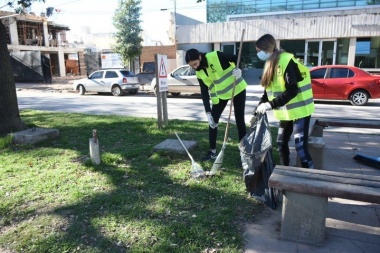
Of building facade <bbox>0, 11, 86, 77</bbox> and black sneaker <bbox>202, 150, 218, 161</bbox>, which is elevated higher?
building facade <bbox>0, 11, 86, 77</bbox>

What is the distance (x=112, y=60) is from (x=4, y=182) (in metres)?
24.3

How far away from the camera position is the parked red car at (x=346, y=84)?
470 inches

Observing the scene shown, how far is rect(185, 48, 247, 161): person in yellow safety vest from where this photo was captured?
4.33 meters

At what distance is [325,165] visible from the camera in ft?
15.8

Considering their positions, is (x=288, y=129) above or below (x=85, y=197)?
above

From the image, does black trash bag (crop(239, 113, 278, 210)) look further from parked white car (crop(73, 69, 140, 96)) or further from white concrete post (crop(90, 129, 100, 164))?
parked white car (crop(73, 69, 140, 96))

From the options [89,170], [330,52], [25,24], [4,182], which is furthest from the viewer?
[25,24]

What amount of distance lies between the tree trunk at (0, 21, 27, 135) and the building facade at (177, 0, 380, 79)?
52.2 ft

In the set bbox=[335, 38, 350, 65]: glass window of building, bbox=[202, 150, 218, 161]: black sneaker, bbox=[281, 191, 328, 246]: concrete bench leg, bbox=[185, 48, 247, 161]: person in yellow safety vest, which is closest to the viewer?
bbox=[281, 191, 328, 246]: concrete bench leg

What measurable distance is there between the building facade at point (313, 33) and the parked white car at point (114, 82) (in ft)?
21.7

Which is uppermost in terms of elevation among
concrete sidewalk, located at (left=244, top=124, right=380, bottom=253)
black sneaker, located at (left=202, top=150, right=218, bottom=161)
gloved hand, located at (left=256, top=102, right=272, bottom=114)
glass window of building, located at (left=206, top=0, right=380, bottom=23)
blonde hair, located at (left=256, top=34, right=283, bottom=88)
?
glass window of building, located at (left=206, top=0, right=380, bottom=23)

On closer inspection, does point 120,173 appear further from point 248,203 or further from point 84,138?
point 84,138

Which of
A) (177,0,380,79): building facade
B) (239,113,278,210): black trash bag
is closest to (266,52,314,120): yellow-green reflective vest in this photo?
(239,113,278,210): black trash bag

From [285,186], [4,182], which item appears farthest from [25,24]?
[285,186]
